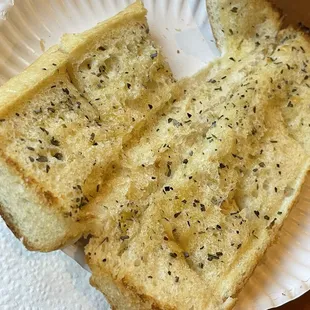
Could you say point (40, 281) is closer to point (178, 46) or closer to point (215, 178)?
point (215, 178)

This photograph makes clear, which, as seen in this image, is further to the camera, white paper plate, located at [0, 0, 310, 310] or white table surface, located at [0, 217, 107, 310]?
white paper plate, located at [0, 0, 310, 310]

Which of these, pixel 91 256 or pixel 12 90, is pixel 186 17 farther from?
pixel 91 256

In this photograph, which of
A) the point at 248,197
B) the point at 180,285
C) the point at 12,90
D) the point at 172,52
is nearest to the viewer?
the point at 180,285

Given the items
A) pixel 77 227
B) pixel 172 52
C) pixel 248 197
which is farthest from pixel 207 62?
pixel 77 227

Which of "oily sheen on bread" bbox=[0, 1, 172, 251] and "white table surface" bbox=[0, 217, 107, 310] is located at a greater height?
"oily sheen on bread" bbox=[0, 1, 172, 251]

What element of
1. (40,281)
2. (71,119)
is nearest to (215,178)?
(71,119)
